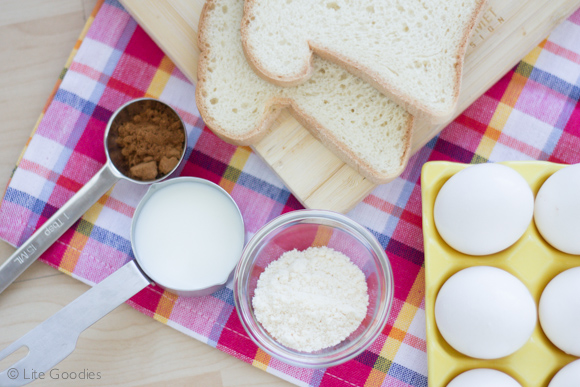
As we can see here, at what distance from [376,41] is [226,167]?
427 mm

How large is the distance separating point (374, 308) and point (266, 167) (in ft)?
1.28

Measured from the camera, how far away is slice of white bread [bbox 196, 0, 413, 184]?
1.02m

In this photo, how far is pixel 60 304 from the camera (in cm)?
114

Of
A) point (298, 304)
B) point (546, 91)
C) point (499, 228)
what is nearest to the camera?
point (499, 228)

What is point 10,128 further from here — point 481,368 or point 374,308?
point 481,368

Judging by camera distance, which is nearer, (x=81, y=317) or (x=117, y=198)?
(x=81, y=317)

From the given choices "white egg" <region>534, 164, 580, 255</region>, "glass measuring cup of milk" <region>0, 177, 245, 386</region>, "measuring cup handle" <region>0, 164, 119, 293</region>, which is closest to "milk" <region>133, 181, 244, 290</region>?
"glass measuring cup of milk" <region>0, 177, 245, 386</region>

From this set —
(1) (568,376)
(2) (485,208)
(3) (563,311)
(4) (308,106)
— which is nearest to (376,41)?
(4) (308,106)

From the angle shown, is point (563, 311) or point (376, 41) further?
point (376, 41)

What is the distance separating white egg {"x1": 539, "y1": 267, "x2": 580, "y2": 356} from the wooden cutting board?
0.38m

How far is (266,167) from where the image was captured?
1.13m

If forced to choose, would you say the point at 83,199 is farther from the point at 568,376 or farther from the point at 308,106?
the point at 568,376

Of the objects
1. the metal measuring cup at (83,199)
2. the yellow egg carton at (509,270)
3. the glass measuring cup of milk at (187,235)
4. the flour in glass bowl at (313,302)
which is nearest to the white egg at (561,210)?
the yellow egg carton at (509,270)

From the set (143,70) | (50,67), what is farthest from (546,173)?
(50,67)
